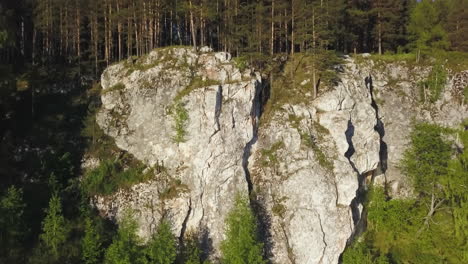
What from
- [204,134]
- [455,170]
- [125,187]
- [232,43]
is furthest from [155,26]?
[455,170]

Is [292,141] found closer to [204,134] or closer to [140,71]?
[204,134]

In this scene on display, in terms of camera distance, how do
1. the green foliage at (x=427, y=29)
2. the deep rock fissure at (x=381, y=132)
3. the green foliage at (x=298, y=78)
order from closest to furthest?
the green foliage at (x=298, y=78) < the deep rock fissure at (x=381, y=132) < the green foliage at (x=427, y=29)

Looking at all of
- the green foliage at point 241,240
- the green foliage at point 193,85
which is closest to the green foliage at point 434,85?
the green foliage at point 193,85

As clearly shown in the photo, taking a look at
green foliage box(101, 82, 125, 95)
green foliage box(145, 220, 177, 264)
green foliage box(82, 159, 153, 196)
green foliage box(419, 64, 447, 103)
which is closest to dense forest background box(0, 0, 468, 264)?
green foliage box(145, 220, 177, 264)

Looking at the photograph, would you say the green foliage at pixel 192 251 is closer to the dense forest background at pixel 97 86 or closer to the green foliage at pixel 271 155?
the dense forest background at pixel 97 86

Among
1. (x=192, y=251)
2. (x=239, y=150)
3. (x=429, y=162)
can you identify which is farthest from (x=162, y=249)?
(x=429, y=162)

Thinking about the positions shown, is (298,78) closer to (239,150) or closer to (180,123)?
(239,150)
